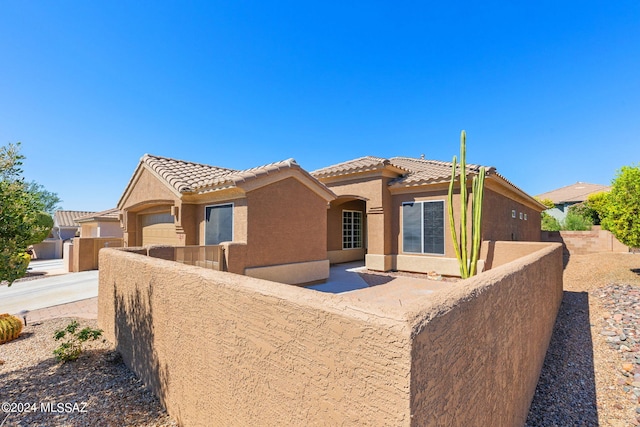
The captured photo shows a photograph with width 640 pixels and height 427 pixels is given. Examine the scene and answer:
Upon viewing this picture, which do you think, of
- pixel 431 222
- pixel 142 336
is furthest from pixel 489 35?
pixel 142 336

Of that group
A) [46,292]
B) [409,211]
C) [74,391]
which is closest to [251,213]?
[74,391]

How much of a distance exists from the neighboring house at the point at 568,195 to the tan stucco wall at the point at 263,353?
129ft

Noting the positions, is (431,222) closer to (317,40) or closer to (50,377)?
(317,40)

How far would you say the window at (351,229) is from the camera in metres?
17.2

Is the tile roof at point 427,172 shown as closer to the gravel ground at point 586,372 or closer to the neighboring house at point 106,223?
the gravel ground at point 586,372

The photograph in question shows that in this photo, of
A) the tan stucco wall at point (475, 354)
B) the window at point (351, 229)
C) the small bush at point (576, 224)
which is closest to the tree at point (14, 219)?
the tan stucco wall at point (475, 354)

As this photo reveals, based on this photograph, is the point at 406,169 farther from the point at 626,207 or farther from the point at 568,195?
the point at 568,195

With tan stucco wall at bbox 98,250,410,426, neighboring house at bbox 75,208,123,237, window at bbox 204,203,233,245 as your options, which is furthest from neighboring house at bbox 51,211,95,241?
tan stucco wall at bbox 98,250,410,426

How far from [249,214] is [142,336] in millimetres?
4959

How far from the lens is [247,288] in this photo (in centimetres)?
255

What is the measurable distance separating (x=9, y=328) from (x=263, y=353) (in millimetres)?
8207

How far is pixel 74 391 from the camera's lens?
445cm

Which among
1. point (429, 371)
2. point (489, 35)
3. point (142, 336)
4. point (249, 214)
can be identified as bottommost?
point (142, 336)

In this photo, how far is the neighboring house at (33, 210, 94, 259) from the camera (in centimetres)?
2467
